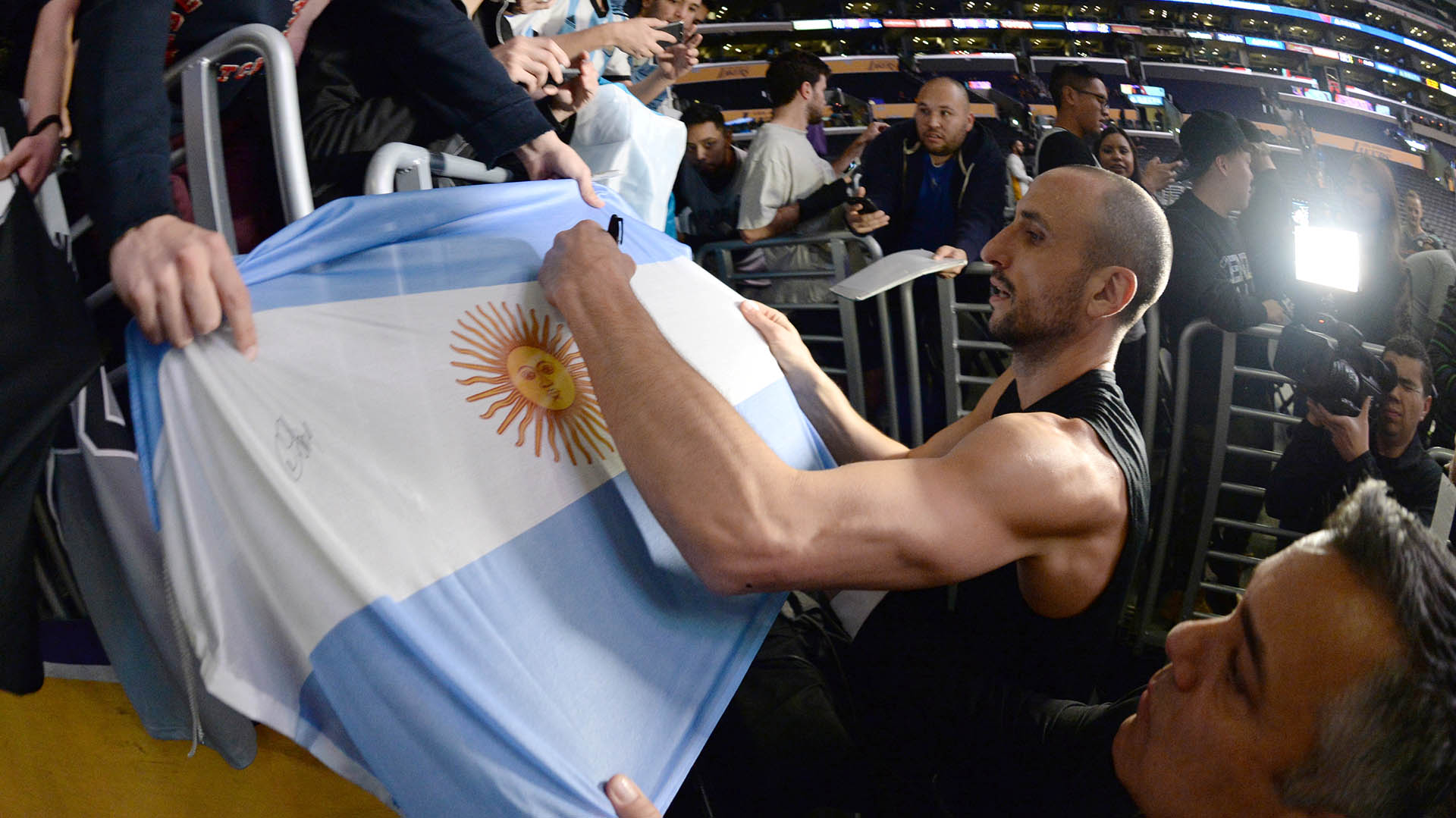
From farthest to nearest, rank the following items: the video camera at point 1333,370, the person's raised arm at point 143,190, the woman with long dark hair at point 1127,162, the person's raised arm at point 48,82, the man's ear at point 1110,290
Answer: the woman with long dark hair at point 1127,162 → the video camera at point 1333,370 → the man's ear at point 1110,290 → the person's raised arm at point 48,82 → the person's raised arm at point 143,190

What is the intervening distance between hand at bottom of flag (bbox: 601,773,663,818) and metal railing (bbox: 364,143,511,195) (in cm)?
77

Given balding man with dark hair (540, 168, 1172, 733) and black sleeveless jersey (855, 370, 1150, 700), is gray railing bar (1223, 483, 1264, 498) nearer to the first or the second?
balding man with dark hair (540, 168, 1172, 733)

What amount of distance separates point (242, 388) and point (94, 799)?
2.44 ft

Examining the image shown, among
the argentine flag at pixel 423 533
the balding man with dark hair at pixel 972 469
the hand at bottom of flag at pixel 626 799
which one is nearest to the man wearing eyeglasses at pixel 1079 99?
the balding man with dark hair at pixel 972 469

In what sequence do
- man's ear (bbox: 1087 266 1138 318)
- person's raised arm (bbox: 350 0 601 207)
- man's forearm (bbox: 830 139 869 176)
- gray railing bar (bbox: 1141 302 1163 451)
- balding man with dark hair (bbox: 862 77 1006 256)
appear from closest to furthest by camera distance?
person's raised arm (bbox: 350 0 601 207)
man's ear (bbox: 1087 266 1138 318)
gray railing bar (bbox: 1141 302 1163 451)
balding man with dark hair (bbox: 862 77 1006 256)
man's forearm (bbox: 830 139 869 176)

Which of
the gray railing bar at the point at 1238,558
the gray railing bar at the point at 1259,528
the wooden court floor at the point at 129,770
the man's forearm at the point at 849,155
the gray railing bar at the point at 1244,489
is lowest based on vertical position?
the gray railing bar at the point at 1238,558

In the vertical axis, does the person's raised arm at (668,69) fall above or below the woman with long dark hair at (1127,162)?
above

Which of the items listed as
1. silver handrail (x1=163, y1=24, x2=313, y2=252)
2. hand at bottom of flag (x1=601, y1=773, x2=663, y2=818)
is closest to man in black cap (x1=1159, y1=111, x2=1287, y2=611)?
hand at bottom of flag (x1=601, y1=773, x2=663, y2=818)

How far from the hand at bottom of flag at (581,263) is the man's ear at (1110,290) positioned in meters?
0.91

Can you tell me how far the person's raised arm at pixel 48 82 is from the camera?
96 centimetres

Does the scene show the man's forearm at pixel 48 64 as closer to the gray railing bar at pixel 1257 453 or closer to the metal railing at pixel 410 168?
the metal railing at pixel 410 168

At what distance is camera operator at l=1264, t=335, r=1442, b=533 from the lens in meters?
2.60

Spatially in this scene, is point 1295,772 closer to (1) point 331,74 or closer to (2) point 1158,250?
(2) point 1158,250

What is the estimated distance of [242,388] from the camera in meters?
0.85
